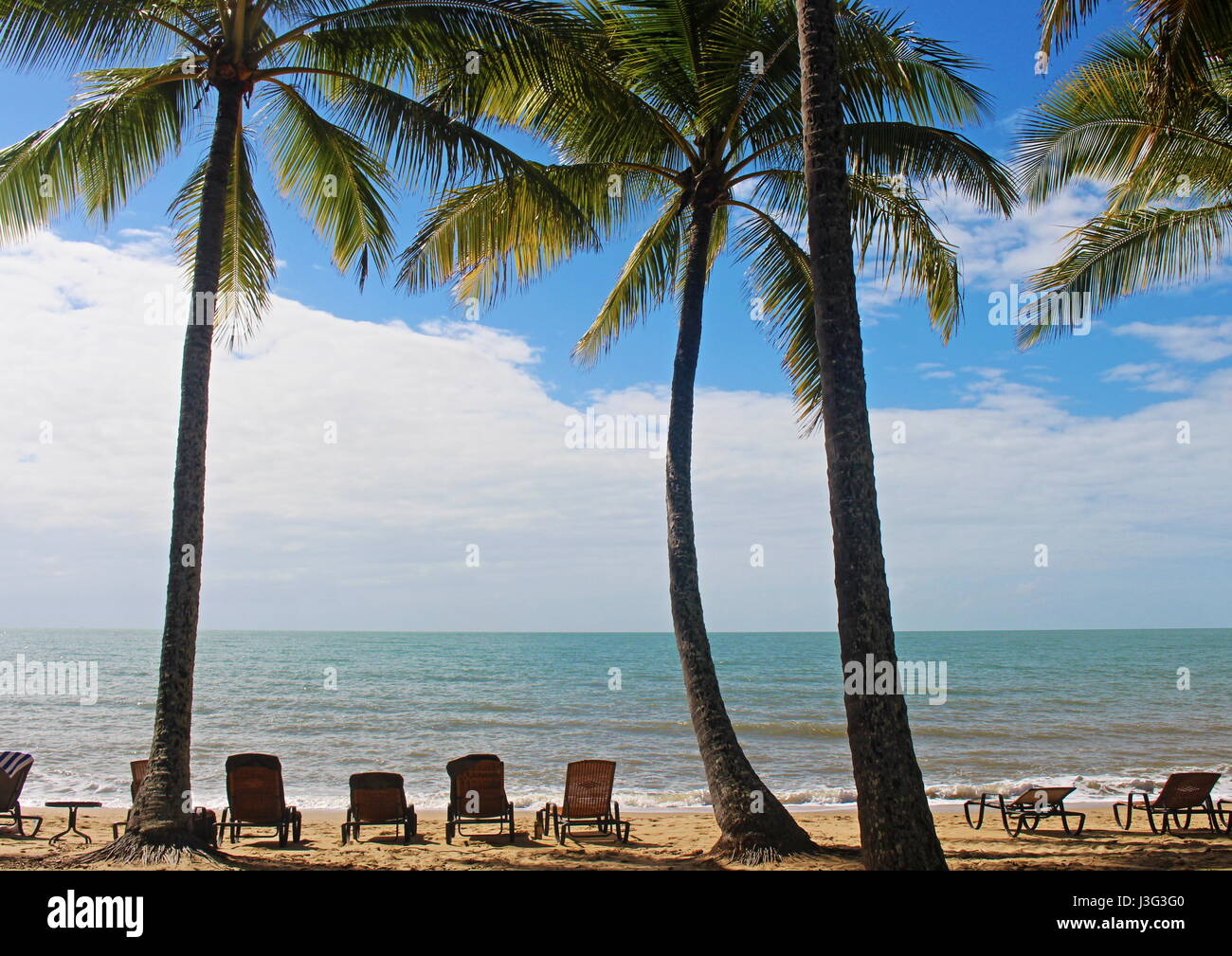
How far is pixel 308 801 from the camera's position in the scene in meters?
17.3

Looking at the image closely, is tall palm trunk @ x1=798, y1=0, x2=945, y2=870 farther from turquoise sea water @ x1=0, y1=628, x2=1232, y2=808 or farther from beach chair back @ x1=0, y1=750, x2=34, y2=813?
turquoise sea water @ x1=0, y1=628, x2=1232, y2=808

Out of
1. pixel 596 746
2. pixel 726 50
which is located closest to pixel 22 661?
pixel 596 746

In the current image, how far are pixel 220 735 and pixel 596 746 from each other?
12758 millimetres

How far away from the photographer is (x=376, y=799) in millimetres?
10852

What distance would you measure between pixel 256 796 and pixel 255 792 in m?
0.05

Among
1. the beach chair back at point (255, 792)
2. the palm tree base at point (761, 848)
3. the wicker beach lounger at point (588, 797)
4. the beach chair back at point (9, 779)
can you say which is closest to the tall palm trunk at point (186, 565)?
the beach chair back at point (255, 792)

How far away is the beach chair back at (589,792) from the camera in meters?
11.1

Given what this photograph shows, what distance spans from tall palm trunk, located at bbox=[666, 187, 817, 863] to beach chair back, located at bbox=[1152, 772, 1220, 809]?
494 centimetres

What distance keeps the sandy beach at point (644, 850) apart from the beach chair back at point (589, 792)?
1.06 ft

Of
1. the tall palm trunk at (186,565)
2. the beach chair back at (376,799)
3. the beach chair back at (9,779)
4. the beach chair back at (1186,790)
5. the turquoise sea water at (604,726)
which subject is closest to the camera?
the tall palm trunk at (186,565)

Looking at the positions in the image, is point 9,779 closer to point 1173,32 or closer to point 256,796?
point 256,796

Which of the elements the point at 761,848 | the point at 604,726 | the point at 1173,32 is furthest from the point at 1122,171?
the point at 604,726

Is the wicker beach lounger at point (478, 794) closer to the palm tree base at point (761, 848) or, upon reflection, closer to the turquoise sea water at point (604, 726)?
the palm tree base at point (761, 848)

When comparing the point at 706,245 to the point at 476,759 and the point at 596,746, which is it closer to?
the point at 476,759
